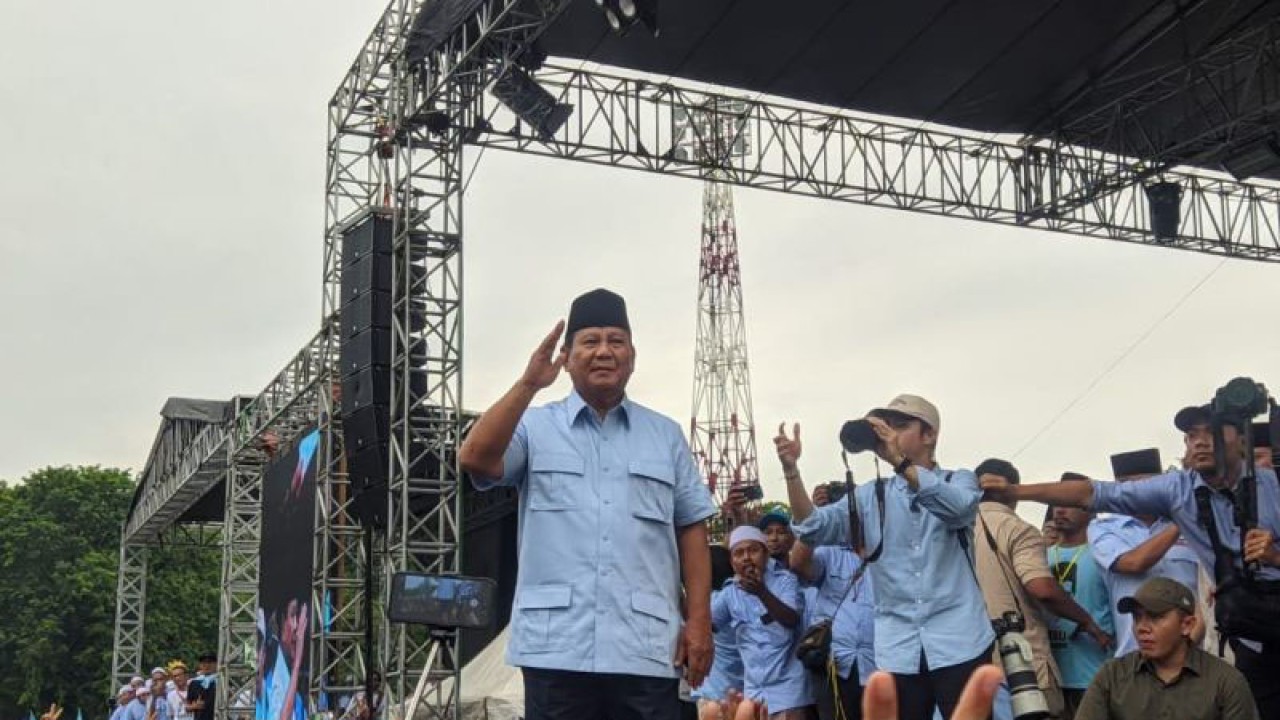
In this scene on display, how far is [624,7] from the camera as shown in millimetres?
10586

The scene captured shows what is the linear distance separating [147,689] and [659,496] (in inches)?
706

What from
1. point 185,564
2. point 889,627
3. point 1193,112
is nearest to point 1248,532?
point 889,627

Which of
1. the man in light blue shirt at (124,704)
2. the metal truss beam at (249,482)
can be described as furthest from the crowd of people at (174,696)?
the metal truss beam at (249,482)

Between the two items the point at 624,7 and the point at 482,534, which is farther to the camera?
the point at 482,534

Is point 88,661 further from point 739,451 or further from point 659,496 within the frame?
point 659,496

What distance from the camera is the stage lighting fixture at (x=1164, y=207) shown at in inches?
626

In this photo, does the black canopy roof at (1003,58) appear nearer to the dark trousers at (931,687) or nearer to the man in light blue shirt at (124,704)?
the dark trousers at (931,687)

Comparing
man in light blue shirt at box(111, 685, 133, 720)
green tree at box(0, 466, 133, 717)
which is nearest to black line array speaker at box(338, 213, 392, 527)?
man in light blue shirt at box(111, 685, 133, 720)

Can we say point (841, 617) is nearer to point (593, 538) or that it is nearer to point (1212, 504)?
point (1212, 504)

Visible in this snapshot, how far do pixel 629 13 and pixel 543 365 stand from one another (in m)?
7.55

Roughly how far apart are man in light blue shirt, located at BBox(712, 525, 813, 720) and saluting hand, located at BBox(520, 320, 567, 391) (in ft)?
10.4

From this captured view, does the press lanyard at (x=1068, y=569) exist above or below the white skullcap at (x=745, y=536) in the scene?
below

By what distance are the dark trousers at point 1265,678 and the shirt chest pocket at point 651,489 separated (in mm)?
2354

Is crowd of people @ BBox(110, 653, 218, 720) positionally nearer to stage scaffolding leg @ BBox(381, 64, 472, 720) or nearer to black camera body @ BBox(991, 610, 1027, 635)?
stage scaffolding leg @ BBox(381, 64, 472, 720)
